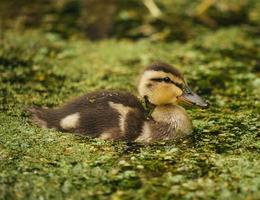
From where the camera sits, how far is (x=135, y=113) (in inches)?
183

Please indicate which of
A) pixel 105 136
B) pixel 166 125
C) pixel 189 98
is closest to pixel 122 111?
pixel 105 136

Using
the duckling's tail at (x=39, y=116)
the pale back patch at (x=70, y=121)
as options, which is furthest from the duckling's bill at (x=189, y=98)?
the duckling's tail at (x=39, y=116)

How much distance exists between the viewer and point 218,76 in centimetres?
645

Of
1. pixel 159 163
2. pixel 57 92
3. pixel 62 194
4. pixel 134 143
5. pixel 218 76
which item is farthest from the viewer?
pixel 218 76

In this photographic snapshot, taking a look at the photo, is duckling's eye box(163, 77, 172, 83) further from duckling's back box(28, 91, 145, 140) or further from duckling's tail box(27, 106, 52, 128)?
duckling's tail box(27, 106, 52, 128)

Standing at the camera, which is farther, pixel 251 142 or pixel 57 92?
pixel 57 92

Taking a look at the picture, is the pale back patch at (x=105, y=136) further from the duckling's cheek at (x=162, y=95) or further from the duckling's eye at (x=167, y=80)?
the duckling's eye at (x=167, y=80)

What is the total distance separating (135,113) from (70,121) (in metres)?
0.47

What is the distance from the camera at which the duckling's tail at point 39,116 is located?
4.88 metres

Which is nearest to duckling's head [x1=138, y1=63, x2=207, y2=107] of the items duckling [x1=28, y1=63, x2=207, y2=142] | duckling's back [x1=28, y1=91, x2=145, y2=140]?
duckling [x1=28, y1=63, x2=207, y2=142]

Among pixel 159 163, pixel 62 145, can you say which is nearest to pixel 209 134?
pixel 159 163

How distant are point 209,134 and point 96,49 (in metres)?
2.61

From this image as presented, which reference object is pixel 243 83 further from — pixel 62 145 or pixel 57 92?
pixel 62 145

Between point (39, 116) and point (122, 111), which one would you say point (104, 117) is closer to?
point (122, 111)
